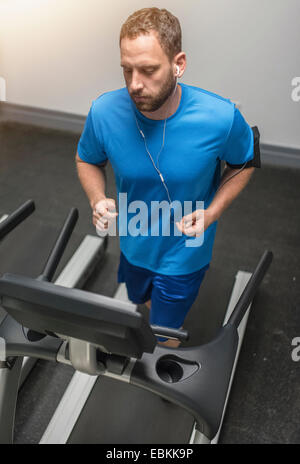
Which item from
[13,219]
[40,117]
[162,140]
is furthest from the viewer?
[40,117]

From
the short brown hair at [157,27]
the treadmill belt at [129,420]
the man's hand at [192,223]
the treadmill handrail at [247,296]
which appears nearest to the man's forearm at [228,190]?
the man's hand at [192,223]

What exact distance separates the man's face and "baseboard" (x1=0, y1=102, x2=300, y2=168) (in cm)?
211

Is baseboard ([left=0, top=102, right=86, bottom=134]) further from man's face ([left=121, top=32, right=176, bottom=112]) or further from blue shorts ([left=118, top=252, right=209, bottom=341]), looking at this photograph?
man's face ([left=121, top=32, right=176, bottom=112])

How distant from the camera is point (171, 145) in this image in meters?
1.25

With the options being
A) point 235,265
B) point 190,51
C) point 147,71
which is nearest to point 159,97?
point 147,71

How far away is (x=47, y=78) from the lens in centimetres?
296

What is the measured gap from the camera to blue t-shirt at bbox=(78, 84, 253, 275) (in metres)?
1.24

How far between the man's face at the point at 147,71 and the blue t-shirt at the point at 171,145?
99mm

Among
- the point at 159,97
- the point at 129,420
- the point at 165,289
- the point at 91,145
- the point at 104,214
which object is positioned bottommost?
the point at 129,420

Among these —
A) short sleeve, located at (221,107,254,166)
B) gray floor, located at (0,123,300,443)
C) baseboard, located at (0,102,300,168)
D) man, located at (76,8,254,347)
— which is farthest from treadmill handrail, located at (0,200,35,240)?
baseboard, located at (0,102,300,168)

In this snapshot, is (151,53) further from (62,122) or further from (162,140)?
(62,122)

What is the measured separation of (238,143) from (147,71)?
37cm
